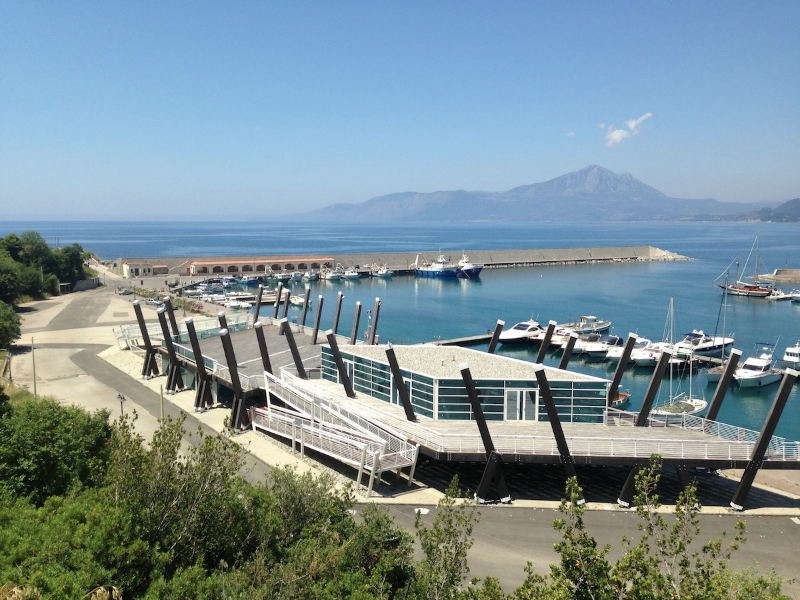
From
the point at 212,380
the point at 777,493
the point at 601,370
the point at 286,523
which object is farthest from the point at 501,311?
the point at 286,523

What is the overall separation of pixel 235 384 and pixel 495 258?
109141 millimetres

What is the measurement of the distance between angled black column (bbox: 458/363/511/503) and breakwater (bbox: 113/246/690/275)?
9260 cm

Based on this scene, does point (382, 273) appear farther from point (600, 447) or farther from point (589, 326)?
point (600, 447)

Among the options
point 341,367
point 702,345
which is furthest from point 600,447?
point 702,345

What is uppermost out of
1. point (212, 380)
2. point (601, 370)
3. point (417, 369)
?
point (417, 369)

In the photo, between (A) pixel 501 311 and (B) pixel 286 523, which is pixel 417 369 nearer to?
(B) pixel 286 523

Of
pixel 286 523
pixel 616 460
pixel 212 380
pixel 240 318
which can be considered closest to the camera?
pixel 286 523

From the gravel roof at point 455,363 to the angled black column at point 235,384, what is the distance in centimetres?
495

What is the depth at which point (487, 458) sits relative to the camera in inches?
800

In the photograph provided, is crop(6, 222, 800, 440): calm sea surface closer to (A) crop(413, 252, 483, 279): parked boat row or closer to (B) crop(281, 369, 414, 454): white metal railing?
(A) crop(413, 252, 483, 279): parked boat row

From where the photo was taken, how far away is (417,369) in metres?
24.6

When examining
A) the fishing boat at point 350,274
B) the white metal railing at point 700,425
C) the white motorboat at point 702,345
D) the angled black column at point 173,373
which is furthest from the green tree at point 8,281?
the white motorboat at point 702,345

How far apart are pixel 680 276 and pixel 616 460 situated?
106437 millimetres

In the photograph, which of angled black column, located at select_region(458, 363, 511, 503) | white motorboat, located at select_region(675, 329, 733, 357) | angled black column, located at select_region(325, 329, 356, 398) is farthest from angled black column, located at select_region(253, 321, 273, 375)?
white motorboat, located at select_region(675, 329, 733, 357)
